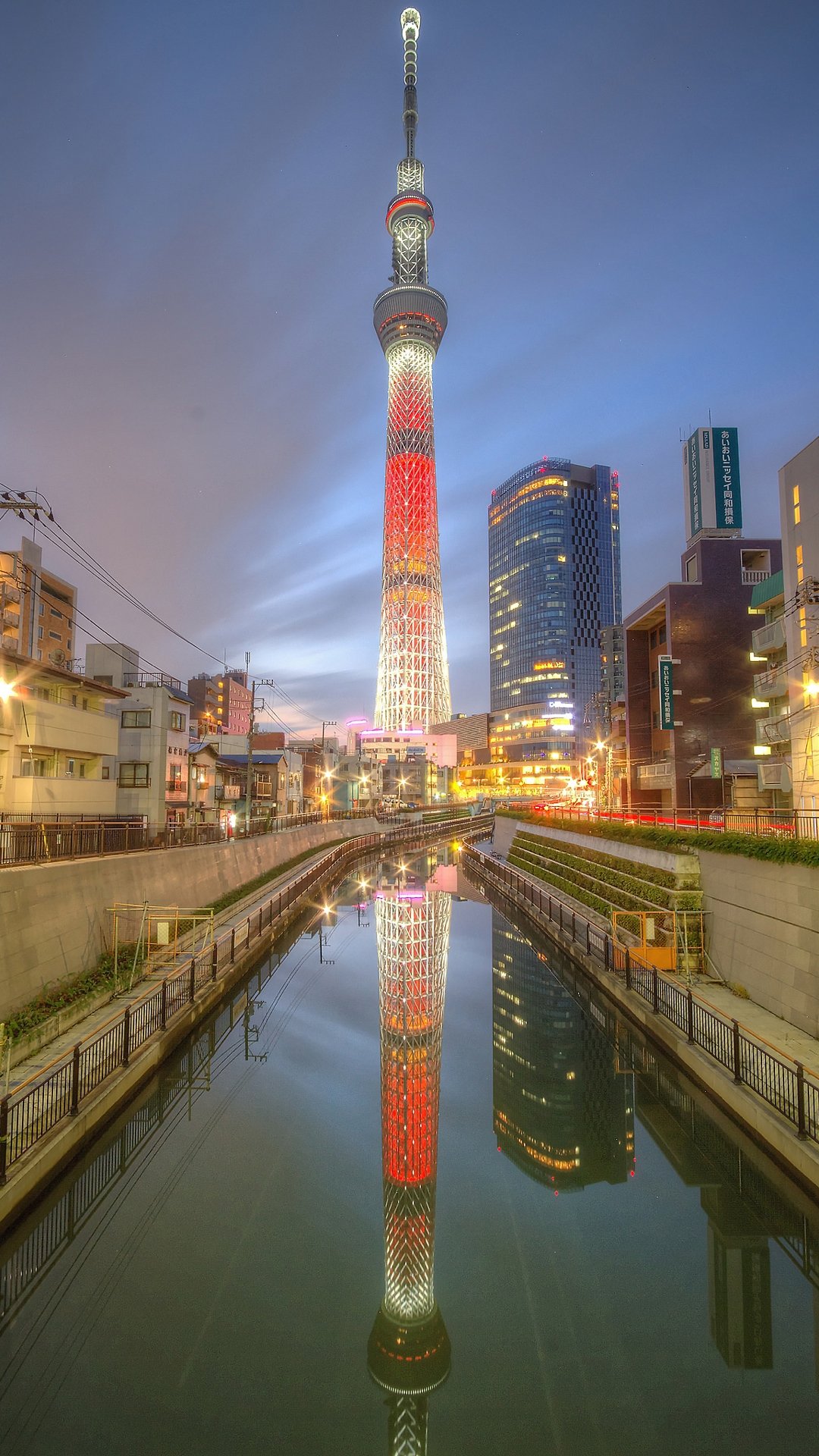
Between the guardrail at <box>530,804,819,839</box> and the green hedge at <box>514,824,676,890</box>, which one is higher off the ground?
the guardrail at <box>530,804,819,839</box>

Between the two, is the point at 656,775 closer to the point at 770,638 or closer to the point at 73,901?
the point at 770,638

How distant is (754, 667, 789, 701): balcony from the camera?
30234 mm

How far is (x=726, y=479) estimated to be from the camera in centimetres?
4169

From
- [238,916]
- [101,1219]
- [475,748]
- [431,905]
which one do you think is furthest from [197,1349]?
[475,748]

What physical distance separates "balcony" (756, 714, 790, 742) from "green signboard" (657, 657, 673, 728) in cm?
592

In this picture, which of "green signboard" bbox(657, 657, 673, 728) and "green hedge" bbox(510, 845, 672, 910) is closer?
"green hedge" bbox(510, 845, 672, 910)

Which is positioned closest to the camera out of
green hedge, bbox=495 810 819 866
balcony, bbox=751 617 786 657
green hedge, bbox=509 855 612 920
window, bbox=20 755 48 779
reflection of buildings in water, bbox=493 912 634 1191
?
reflection of buildings in water, bbox=493 912 634 1191

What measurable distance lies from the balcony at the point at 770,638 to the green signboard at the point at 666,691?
16.0 feet

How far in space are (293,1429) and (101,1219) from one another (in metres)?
4.53

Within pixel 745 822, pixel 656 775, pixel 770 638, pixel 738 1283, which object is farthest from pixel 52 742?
pixel 656 775

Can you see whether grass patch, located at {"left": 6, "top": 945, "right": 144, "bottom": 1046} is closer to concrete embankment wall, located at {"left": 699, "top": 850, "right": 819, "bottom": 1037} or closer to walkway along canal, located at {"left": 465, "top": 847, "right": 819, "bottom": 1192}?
walkway along canal, located at {"left": 465, "top": 847, "right": 819, "bottom": 1192}

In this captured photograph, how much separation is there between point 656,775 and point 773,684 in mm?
11510

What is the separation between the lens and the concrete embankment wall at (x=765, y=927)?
13.3 meters

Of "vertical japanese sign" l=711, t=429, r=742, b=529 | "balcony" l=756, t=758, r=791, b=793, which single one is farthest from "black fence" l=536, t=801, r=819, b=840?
"vertical japanese sign" l=711, t=429, r=742, b=529
